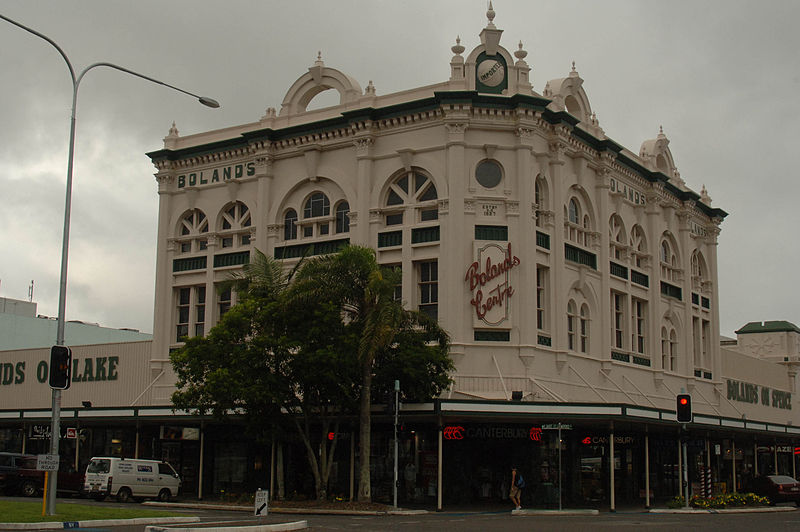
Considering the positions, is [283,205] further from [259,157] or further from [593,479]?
[593,479]

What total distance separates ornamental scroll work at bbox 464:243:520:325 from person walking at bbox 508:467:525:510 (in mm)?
6740

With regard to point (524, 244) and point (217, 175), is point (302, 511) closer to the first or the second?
point (524, 244)

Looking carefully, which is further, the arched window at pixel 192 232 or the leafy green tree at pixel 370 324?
the arched window at pixel 192 232

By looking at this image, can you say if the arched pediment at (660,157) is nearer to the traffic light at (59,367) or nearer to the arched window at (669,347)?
the arched window at (669,347)

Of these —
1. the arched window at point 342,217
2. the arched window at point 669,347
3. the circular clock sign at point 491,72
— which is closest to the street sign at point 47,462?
the arched window at point 342,217

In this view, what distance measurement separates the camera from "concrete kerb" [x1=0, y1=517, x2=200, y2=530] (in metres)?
22.5

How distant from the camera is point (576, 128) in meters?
46.1

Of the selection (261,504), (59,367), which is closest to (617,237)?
(261,504)

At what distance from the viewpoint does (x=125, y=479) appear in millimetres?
39062

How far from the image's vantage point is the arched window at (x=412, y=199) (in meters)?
43.4

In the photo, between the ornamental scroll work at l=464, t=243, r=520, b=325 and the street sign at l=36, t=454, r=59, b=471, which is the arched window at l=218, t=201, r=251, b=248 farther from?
the street sign at l=36, t=454, r=59, b=471

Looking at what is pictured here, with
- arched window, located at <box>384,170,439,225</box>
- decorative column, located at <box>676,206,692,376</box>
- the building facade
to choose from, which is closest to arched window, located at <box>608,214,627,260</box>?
the building facade

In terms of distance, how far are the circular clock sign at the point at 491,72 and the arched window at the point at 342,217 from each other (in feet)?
27.4

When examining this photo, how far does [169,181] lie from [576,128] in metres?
20.8
